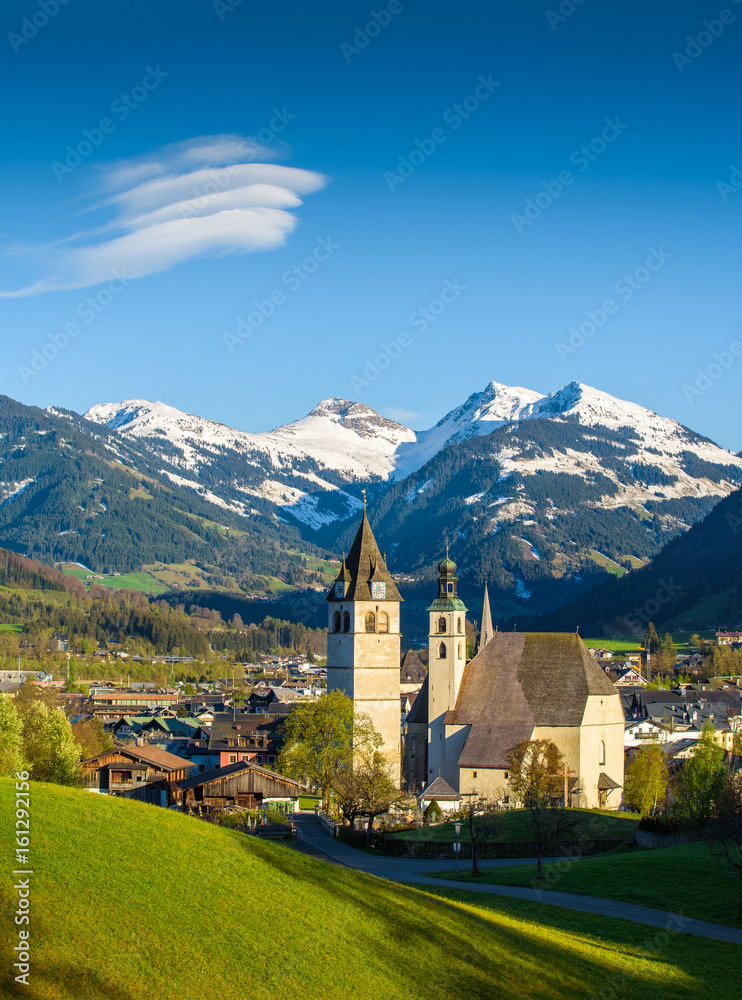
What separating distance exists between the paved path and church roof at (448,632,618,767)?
52.2 feet

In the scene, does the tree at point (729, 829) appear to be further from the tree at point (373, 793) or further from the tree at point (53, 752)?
the tree at point (53, 752)

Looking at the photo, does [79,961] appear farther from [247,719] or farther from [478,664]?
[247,719]

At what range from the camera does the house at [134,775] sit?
95062mm

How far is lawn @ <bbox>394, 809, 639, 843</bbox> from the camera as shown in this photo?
64.8 meters

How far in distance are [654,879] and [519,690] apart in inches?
1272

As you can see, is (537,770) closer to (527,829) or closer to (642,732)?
(527,829)

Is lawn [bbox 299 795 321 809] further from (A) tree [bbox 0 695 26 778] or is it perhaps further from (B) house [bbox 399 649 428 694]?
(B) house [bbox 399 649 428 694]

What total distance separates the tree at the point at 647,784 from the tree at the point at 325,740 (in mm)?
18294

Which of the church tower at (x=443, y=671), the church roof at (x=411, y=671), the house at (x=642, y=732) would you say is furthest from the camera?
the church roof at (x=411, y=671)

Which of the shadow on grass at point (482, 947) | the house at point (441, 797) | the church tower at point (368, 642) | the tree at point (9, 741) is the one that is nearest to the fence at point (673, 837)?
the house at point (441, 797)

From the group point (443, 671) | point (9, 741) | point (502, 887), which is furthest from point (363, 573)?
point (502, 887)

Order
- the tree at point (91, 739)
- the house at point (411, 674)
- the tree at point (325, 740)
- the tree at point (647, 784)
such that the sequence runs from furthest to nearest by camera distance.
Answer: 1. the house at point (411, 674)
2. the tree at point (91, 739)
3. the tree at point (647, 784)
4. the tree at point (325, 740)

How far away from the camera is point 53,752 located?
73.6 meters

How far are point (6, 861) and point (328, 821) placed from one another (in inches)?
1816
